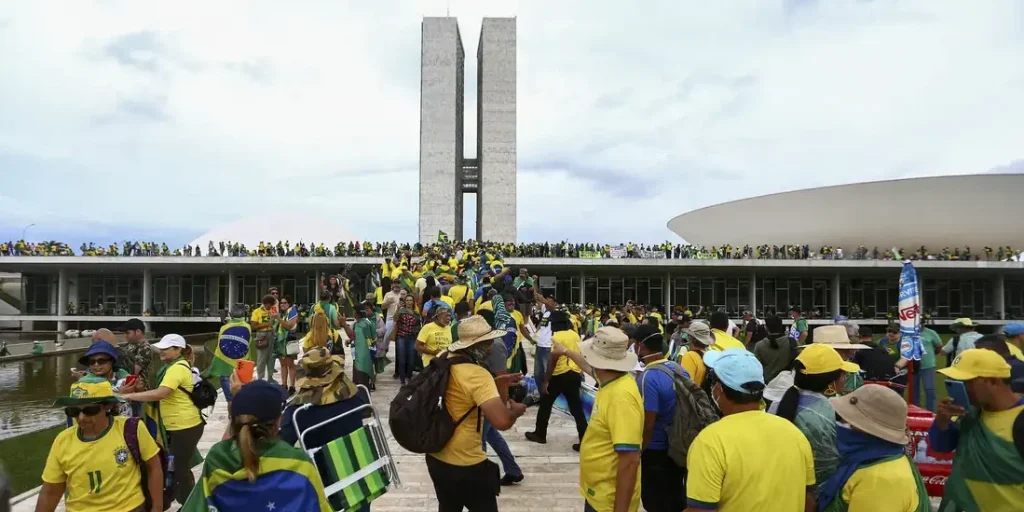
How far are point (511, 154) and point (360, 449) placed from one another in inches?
1944

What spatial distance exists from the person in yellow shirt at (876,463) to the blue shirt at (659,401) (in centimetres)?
92

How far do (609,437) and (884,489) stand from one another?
1126 mm

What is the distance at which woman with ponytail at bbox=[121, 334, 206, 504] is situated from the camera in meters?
4.21

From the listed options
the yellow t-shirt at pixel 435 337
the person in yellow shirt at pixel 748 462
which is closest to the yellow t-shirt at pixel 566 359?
the yellow t-shirt at pixel 435 337

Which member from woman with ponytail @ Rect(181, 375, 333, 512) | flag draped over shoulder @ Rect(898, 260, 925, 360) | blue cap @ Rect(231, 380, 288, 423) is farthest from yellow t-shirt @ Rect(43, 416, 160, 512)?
flag draped over shoulder @ Rect(898, 260, 925, 360)

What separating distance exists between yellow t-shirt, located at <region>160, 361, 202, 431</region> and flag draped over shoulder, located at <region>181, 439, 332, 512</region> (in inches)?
87.7

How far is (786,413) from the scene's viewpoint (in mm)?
3055

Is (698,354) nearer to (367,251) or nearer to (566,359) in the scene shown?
(566,359)

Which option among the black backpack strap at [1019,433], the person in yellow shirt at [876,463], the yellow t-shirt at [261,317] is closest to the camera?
the person in yellow shirt at [876,463]

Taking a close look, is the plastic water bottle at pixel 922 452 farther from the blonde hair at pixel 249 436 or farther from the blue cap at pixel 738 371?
the blonde hair at pixel 249 436

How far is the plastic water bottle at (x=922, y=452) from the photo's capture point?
4609 mm

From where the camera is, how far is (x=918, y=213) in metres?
50.6

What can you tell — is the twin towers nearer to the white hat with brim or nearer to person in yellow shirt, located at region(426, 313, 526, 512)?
the white hat with brim

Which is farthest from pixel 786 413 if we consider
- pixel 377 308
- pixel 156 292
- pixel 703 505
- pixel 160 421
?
pixel 156 292
